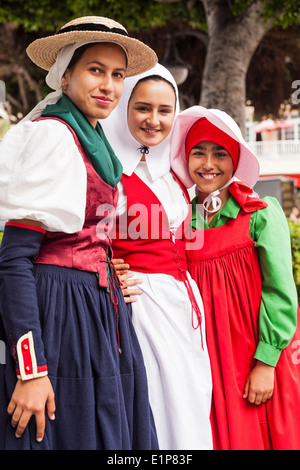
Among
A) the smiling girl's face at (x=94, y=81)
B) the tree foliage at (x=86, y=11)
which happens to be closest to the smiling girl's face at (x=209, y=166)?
the smiling girl's face at (x=94, y=81)

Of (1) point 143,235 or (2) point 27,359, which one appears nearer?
(2) point 27,359

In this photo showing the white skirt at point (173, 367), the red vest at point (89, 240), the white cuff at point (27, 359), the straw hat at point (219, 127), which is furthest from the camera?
the straw hat at point (219, 127)

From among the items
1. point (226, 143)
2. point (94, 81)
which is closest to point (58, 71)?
point (94, 81)

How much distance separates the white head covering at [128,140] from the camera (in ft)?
7.88

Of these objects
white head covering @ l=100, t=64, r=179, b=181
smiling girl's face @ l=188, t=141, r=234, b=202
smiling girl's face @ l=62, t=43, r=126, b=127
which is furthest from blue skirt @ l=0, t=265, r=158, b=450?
smiling girl's face @ l=188, t=141, r=234, b=202

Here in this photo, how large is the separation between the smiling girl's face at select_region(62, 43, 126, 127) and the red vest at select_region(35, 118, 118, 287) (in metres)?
0.16

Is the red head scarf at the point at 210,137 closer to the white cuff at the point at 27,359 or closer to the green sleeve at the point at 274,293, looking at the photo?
the green sleeve at the point at 274,293

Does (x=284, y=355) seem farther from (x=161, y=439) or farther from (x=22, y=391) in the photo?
(x=22, y=391)

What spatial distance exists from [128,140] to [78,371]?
112cm

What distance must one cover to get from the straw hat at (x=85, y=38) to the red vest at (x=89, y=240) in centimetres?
32

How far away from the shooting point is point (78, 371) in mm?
1768

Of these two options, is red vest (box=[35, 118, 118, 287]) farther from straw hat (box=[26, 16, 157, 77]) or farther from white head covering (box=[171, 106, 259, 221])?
white head covering (box=[171, 106, 259, 221])

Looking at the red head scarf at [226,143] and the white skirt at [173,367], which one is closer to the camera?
the white skirt at [173,367]

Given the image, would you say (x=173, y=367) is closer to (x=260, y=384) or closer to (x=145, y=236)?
(x=260, y=384)
